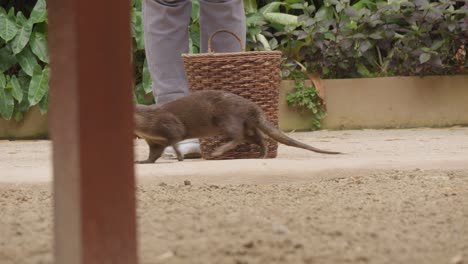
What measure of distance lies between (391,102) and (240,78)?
8.79ft

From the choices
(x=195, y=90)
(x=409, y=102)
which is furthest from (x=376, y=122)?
(x=195, y=90)

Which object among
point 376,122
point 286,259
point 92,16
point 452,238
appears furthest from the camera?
point 376,122

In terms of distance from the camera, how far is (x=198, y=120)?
4543mm

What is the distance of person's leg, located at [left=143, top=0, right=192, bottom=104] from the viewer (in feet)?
15.8

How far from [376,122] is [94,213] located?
18.6ft

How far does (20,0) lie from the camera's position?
7.81 m

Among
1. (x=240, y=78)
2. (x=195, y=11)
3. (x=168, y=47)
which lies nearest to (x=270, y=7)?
(x=195, y=11)

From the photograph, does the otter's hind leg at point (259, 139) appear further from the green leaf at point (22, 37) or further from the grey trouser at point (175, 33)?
the green leaf at point (22, 37)

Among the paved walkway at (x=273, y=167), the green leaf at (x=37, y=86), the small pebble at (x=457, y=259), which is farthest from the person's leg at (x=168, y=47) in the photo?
the small pebble at (x=457, y=259)

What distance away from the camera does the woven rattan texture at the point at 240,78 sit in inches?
182

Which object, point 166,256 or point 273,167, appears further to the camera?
point 273,167

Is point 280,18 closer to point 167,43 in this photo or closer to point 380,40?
point 380,40

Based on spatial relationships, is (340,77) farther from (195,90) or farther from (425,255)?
(425,255)

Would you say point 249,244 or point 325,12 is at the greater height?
point 325,12
